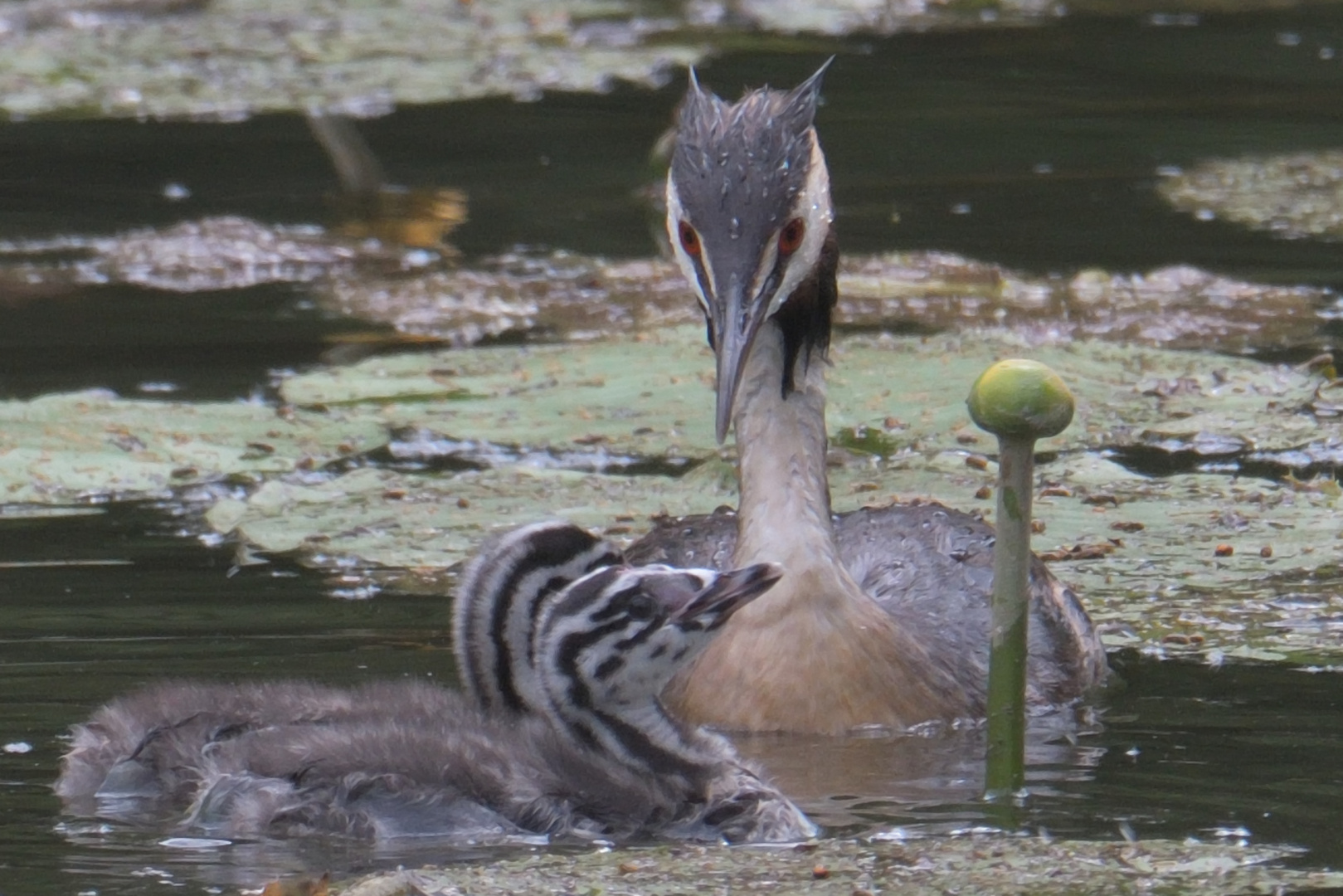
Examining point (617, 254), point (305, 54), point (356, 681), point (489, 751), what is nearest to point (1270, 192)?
point (617, 254)

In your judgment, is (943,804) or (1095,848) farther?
(943,804)

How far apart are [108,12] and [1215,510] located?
33.8 feet

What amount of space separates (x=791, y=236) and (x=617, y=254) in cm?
561

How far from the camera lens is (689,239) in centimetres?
636

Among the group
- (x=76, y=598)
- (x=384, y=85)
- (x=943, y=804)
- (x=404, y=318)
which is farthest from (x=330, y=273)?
(x=943, y=804)

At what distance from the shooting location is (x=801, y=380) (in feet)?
21.6

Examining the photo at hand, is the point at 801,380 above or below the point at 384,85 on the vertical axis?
below

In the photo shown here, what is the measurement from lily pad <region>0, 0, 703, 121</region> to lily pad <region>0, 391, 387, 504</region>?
5.57 m

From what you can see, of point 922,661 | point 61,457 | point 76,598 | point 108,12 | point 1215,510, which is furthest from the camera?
point 108,12

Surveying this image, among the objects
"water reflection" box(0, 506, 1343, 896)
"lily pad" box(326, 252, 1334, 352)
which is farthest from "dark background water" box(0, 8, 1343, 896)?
"lily pad" box(326, 252, 1334, 352)

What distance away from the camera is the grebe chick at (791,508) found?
246 inches

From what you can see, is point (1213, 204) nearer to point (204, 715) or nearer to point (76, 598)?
point (76, 598)

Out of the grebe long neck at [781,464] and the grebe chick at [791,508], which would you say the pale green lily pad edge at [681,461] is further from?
the grebe long neck at [781,464]

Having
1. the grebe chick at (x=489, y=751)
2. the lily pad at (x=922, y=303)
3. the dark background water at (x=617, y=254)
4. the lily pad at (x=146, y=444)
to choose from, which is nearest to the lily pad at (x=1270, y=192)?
the dark background water at (x=617, y=254)
